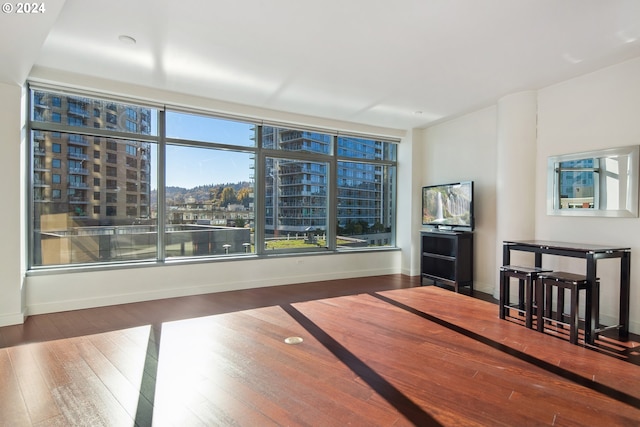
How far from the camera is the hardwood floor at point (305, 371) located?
2.02m

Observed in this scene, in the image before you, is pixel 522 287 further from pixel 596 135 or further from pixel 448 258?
pixel 596 135

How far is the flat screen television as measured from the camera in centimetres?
511

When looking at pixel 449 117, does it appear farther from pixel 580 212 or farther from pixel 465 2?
pixel 465 2

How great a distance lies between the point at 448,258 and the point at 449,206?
0.81 m

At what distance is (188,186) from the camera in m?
4.96

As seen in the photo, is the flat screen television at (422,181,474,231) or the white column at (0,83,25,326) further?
the flat screen television at (422,181,474,231)

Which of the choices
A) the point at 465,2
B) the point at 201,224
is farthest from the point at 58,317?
the point at 465,2

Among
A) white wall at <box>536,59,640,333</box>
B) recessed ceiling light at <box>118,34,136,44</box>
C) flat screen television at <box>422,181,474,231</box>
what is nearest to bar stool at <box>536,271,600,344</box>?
white wall at <box>536,59,640,333</box>

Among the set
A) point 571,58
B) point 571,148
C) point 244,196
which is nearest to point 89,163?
point 244,196

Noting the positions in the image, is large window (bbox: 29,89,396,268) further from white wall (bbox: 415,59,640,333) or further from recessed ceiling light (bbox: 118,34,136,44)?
white wall (bbox: 415,59,640,333)

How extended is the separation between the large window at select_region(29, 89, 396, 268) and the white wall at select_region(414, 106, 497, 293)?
1.22m

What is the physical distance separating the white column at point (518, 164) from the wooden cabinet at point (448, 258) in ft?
2.21

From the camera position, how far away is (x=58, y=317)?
12.3ft

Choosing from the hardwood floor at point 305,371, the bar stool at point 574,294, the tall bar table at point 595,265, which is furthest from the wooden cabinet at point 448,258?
the bar stool at point 574,294
